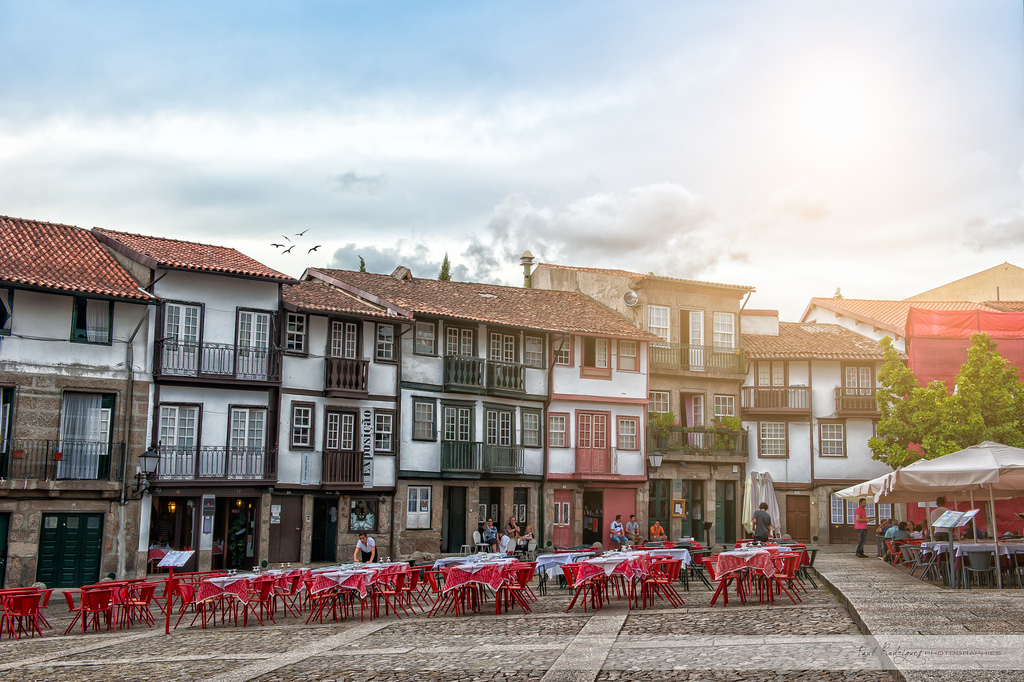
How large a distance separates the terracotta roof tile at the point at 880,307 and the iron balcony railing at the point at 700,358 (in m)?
7.62

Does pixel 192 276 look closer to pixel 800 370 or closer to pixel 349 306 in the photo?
pixel 349 306

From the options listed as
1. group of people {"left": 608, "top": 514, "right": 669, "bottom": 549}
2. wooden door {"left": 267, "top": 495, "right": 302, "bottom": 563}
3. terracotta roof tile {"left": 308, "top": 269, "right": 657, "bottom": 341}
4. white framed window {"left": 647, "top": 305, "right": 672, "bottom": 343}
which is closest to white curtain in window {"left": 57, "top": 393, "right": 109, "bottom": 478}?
wooden door {"left": 267, "top": 495, "right": 302, "bottom": 563}

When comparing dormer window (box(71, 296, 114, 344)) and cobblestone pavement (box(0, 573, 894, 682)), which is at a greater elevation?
dormer window (box(71, 296, 114, 344))

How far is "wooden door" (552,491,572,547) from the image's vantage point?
38.1 meters

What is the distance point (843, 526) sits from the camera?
42.4m

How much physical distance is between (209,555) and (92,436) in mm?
4903

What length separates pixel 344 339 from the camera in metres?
33.8

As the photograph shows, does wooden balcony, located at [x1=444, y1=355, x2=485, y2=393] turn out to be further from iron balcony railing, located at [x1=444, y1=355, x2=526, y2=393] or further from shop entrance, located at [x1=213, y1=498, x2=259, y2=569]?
shop entrance, located at [x1=213, y1=498, x2=259, y2=569]

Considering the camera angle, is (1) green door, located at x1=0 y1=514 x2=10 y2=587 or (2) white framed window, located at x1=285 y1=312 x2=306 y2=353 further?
(2) white framed window, located at x1=285 y1=312 x2=306 y2=353

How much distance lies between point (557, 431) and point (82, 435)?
16.6 m

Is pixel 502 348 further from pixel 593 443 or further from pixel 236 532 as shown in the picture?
pixel 236 532

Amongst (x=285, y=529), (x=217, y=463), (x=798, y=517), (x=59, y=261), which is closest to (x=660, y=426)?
(x=798, y=517)

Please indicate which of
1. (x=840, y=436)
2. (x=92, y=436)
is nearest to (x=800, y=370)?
(x=840, y=436)

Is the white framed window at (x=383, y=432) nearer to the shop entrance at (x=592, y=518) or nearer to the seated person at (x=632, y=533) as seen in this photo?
the seated person at (x=632, y=533)
